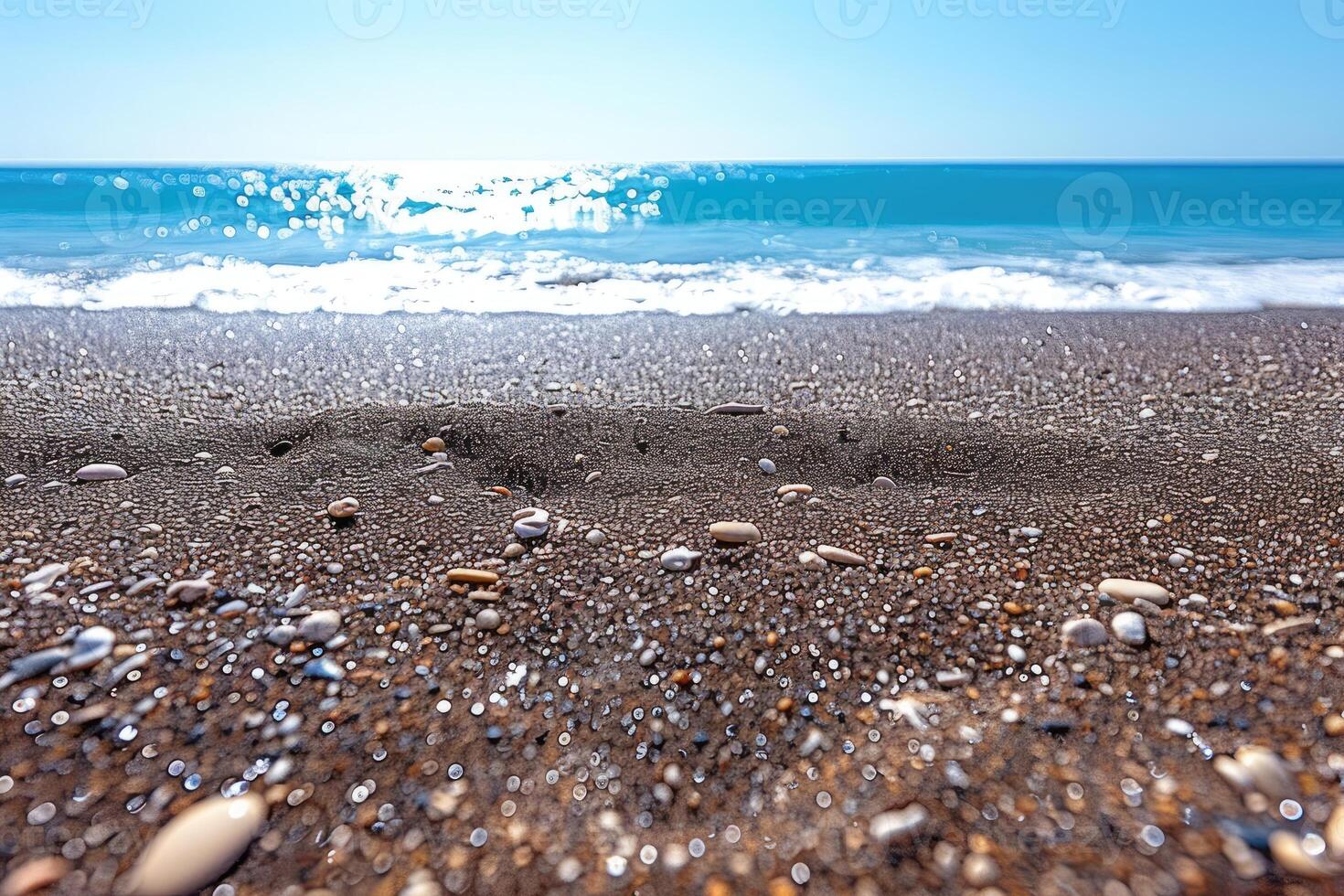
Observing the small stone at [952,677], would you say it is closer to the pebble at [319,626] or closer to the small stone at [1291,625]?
the small stone at [1291,625]

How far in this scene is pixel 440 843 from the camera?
1224 mm

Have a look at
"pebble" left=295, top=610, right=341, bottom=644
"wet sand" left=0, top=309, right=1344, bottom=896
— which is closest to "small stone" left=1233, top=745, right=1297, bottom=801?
"wet sand" left=0, top=309, right=1344, bottom=896

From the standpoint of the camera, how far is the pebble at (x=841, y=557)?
2068 millimetres

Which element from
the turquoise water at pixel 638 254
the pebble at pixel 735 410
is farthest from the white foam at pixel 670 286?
the pebble at pixel 735 410

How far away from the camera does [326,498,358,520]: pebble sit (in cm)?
230

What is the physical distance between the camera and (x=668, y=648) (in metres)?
1.76

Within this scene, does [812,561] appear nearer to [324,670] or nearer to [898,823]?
[898,823]

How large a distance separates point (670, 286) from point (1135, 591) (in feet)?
18.8

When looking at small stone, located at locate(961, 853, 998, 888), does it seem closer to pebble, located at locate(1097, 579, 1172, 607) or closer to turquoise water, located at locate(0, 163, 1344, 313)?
pebble, located at locate(1097, 579, 1172, 607)

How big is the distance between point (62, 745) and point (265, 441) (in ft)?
5.77

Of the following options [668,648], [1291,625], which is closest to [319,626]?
[668,648]

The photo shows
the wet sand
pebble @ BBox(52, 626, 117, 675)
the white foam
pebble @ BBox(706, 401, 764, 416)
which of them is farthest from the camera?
the white foam

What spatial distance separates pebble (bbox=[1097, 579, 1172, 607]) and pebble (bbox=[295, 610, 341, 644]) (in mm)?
2025

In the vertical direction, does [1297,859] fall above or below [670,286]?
below
